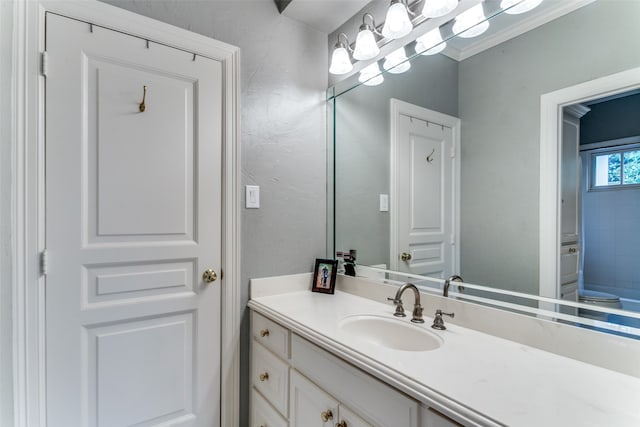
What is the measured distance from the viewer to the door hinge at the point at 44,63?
3.66ft

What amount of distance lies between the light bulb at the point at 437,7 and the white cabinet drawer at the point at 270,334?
1.39 m

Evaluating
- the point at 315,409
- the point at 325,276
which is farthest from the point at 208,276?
the point at 315,409

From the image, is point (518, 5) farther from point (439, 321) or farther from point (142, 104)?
point (142, 104)

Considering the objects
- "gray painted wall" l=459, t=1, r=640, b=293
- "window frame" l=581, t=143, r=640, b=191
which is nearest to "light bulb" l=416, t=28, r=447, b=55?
"gray painted wall" l=459, t=1, r=640, b=293

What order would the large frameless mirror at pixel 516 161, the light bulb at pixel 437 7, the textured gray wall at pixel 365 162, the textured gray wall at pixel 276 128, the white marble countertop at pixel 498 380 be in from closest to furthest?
the white marble countertop at pixel 498 380, the large frameless mirror at pixel 516 161, the light bulb at pixel 437 7, the textured gray wall at pixel 276 128, the textured gray wall at pixel 365 162

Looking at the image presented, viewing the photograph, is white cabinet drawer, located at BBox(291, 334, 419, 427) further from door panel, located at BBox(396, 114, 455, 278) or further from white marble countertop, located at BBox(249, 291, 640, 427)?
door panel, located at BBox(396, 114, 455, 278)

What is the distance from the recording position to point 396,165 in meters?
1.62

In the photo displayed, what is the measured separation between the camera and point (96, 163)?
1.21 meters

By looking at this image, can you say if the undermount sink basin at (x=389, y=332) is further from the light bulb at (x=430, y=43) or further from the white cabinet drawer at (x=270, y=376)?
the light bulb at (x=430, y=43)

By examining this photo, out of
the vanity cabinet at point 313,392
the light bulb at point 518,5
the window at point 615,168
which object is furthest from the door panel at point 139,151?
the window at point 615,168

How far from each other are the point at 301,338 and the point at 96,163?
1.02m

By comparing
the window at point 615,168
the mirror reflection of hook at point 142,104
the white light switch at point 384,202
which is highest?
the mirror reflection of hook at point 142,104

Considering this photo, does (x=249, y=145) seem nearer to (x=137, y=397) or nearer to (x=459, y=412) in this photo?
(x=137, y=397)

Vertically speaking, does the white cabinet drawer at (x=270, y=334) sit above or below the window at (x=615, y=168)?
below
